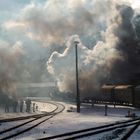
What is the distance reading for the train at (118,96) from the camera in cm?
3934

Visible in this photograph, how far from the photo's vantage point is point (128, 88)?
4106 centimetres

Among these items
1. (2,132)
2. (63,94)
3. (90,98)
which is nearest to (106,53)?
(90,98)

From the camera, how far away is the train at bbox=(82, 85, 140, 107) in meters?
39.3

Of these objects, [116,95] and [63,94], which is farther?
[63,94]

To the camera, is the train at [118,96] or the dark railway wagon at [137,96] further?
the train at [118,96]

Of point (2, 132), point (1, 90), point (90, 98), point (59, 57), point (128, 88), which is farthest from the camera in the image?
point (59, 57)

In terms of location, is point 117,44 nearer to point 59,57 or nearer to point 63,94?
point 59,57

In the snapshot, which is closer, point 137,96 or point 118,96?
point 137,96

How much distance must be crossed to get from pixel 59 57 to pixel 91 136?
4315 centimetres

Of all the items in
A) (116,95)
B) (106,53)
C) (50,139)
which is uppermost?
(106,53)

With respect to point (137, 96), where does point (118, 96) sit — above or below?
above

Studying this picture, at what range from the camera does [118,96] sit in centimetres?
4472

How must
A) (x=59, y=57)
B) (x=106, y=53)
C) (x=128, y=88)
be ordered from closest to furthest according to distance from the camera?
(x=128, y=88) → (x=106, y=53) → (x=59, y=57)

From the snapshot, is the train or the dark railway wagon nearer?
the dark railway wagon
